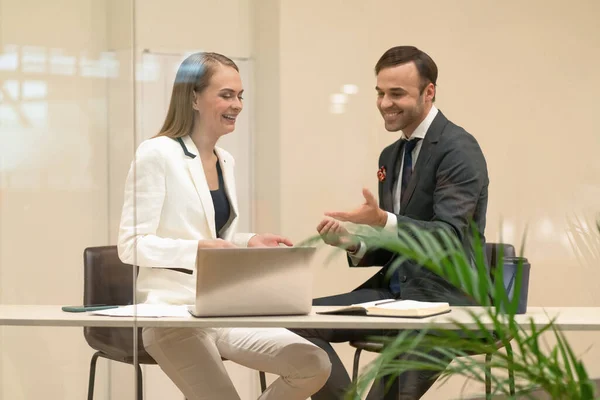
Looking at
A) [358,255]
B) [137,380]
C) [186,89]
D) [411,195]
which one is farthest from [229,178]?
[137,380]

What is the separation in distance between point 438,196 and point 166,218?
0.80m

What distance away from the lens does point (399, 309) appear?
2.47m

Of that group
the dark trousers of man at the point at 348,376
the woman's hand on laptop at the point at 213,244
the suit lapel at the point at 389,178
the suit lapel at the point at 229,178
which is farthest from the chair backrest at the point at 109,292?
the suit lapel at the point at 389,178

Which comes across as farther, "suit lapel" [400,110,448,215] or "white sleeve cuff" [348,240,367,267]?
"white sleeve cuff" [348,240,367,267]

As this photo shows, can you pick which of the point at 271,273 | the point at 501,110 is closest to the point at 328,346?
the point at 271,273

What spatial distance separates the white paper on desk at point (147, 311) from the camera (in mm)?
2523

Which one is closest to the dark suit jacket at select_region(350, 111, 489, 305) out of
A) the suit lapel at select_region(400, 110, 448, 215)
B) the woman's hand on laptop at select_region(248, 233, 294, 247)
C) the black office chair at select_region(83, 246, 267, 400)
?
the suit lapel at select_region(400, 110, 448, 215)

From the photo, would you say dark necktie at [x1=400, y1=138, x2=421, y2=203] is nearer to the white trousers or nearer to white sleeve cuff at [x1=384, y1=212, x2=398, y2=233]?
white sleeve cuff at [x1=384, y1=212, x2=398, y2=233]

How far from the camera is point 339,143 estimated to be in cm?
301

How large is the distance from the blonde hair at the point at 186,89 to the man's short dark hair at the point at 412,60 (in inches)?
21.7

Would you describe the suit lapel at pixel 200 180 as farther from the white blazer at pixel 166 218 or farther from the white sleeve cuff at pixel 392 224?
the white sleeve cuff at pixel 392 224

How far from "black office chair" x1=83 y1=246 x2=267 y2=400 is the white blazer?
1.9 inches

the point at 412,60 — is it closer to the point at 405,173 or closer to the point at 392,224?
the point at 405,173

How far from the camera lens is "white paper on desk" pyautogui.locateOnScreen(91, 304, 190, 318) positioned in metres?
2.52
